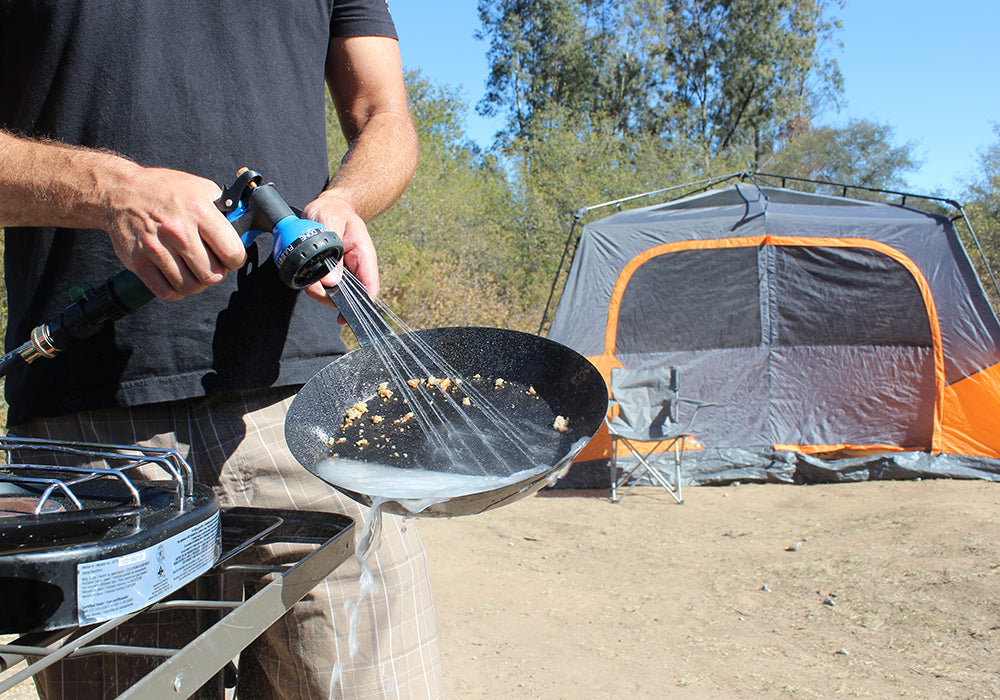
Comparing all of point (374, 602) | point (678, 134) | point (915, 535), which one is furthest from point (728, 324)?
point (678, 134)

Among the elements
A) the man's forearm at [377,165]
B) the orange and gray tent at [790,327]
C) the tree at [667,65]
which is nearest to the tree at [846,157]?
the tree at [667,65]

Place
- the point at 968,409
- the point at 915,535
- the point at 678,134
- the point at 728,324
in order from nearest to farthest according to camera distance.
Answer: the point at 915,535 < the point at 968,409 < the point at 728,324 < the point at 678,134

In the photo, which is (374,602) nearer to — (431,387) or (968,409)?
(431,387)

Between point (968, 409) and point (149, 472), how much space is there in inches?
233

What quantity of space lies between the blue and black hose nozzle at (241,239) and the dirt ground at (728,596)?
6.96 ft

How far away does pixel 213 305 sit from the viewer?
1.24 metres

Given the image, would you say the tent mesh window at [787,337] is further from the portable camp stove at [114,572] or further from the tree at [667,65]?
the tree at [667,65]

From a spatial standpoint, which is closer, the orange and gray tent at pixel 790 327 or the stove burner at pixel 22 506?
the stove burner at pixel 22 506

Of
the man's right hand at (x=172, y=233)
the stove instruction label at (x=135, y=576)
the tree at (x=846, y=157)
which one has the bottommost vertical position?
the stove instruction label at (x=135, y=576)

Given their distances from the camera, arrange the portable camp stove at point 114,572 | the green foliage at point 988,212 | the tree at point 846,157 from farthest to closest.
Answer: the tree at point 846,157 < the green foliage at point 988,212 < the portable camp stove at point 114,572

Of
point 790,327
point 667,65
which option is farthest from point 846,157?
point 790,327

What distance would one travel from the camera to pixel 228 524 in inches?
38.2

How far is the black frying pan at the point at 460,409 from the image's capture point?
997 mm

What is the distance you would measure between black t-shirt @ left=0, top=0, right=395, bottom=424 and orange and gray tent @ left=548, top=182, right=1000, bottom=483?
14.9ft
